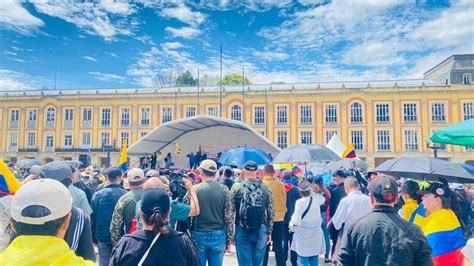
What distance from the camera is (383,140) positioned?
139ft

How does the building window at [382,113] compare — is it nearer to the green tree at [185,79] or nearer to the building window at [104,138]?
the green tree at [185,79]

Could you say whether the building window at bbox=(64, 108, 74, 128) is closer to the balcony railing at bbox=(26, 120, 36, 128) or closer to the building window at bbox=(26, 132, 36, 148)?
the balcony railing at bbox=(26, 120, 36, 128)

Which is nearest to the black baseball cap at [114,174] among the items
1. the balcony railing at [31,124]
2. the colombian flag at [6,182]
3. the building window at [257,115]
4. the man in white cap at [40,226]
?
the colombian flag at [6,182]

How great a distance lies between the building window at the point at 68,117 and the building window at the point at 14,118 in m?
7.87

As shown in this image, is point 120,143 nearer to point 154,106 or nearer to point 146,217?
point 154,106

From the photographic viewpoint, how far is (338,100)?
42812mm

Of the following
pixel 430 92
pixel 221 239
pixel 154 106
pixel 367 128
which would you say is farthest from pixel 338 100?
pixel 221 239

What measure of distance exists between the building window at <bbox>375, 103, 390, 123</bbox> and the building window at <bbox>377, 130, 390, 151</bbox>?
4.54 feet

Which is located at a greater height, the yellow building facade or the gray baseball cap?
the yellow building facade

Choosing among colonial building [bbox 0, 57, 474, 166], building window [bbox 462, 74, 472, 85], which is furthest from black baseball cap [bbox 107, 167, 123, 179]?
building window [bbox 462, 74, 472, 85]

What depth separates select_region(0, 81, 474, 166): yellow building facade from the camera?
136 feet

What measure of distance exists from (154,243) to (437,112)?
46288 mm

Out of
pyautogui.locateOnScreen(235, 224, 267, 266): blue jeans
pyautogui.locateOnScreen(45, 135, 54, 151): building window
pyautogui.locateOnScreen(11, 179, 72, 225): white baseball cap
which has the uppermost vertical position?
pyautogui.locateOnScreen(45, 135, 54, 151): building window

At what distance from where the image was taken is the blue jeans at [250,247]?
5.19 metres
